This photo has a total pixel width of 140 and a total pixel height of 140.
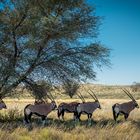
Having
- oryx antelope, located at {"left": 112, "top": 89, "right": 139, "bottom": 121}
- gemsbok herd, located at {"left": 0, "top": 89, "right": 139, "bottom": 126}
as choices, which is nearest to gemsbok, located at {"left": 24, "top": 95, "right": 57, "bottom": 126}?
gemsbok herd, located at {"left": 0, "top": 89, "right": 139, "bottom": 126}

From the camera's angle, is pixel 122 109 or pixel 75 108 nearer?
pixel 75 108

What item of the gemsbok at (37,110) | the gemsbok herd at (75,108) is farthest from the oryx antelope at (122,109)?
the gemsbok at (37,110)

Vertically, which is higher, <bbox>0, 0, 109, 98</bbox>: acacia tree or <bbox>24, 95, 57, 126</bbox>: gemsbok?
<bbox>0, 0, 109, 98</bbox>: acacia tree

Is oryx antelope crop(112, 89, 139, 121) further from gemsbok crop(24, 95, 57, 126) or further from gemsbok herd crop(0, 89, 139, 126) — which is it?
gemsbok crop(24, 95, 57, 126)

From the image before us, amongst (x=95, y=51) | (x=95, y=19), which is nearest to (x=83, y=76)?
(x=95, y=51)

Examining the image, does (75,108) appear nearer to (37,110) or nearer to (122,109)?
(122,109)

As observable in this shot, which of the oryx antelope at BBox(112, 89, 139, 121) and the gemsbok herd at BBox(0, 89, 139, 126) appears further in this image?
the oryx antelope at BBox(112, 89, 139, 121)

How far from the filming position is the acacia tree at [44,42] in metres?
18.6

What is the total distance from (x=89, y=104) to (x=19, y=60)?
6180 millimetres

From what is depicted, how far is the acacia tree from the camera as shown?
18641 millimetres

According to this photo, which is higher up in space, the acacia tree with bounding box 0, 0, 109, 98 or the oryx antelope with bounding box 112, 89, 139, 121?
the acacia tree with bounding box 0, 0, 109, 98

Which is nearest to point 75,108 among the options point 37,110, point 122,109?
point 122,109

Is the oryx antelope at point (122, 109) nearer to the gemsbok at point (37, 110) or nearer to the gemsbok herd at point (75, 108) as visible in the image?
the gemsbok herd at point (75, 108)

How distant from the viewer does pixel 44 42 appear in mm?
19547
